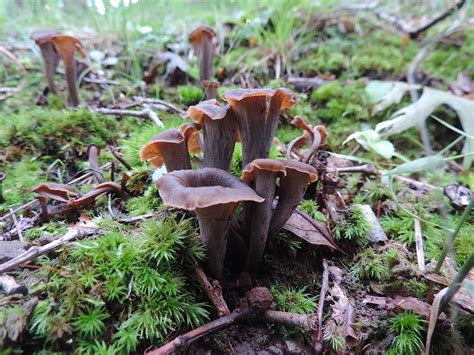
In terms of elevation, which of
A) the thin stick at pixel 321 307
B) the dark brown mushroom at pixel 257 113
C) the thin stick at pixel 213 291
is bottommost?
the thin stick at pixel 321 307

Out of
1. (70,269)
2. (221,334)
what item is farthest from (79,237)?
(221,334)

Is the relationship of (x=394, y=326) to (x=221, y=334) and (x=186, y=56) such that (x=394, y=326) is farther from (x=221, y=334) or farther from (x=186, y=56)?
(x=186, y=56)

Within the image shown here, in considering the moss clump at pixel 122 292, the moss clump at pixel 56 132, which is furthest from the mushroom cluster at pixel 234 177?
the moss clump at pixel 56 132

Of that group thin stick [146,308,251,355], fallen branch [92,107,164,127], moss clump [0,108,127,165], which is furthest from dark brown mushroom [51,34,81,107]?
thin stick [146,308,251,355]

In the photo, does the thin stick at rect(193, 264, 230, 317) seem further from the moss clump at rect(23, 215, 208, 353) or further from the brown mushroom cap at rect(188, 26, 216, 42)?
the brown mushroom cap at rect(188, 26, 216, 42)

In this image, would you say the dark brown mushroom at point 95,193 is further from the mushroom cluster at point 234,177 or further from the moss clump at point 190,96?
the moss clump at point 190,96
